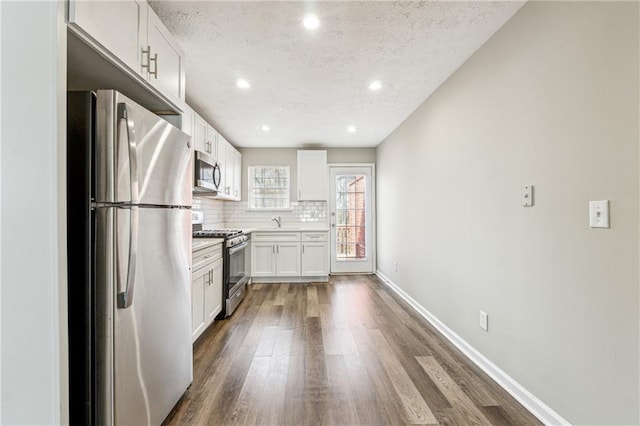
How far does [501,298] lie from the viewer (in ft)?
6.65

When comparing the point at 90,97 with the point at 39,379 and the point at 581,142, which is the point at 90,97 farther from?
the point at 581,142

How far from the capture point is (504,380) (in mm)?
1949

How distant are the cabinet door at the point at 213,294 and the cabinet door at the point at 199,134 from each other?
4.18ft

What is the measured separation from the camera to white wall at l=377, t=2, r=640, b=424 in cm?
126

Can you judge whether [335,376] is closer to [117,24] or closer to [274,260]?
[117,24]

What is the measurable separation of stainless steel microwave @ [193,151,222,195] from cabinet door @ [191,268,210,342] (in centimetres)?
94

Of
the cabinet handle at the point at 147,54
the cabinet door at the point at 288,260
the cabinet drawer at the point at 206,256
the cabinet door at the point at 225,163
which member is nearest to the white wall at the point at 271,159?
the cabinet door at the point at 225,163

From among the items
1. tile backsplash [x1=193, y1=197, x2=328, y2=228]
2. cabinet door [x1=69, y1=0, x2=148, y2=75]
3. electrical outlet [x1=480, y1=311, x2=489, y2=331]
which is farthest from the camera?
tile backsplash [x1=193, y1=197, x2=328, y2=228]

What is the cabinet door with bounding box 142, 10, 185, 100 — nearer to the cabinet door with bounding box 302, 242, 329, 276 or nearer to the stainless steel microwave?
the stainless steel microwave

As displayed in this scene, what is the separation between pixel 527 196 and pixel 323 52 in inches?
67.1

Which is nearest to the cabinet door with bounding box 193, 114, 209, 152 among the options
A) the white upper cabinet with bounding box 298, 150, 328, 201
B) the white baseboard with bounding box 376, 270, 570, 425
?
the white upper cabinet with bounding box 298, 150, 328, 201

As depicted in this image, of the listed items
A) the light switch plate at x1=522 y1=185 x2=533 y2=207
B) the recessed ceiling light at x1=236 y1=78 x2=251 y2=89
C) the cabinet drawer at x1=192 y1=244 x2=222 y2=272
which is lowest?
the cabinet drawer at x1=192 y1=244 x2=222 y2=272

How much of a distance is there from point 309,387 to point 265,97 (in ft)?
8.77

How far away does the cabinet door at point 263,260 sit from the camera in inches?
189
